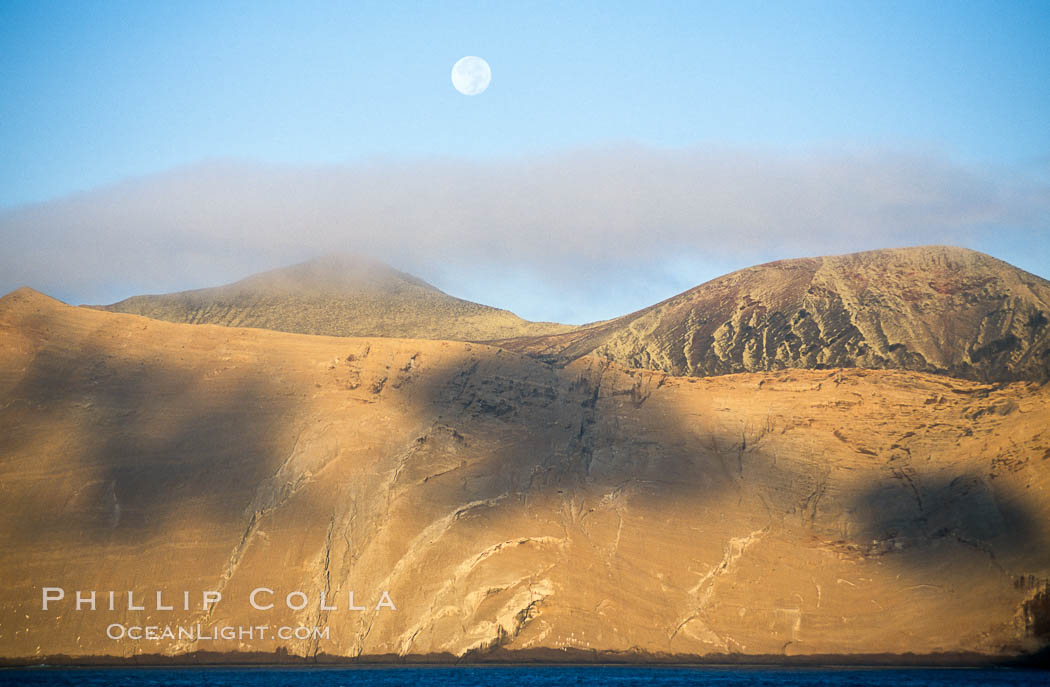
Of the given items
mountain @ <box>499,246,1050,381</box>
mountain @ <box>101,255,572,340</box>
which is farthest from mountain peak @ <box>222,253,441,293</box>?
mountain @ <box>499,246,1050,381</box>

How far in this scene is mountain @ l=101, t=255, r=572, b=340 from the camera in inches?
6201

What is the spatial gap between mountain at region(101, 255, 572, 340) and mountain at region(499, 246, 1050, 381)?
37742 millimetres

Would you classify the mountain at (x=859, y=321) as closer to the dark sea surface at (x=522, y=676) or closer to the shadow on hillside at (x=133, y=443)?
the dark sea surface at (x=522, y=676)

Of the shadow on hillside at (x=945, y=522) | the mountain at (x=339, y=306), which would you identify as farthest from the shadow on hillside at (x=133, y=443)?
the mountain at (x=339, y=306)

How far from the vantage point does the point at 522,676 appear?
160ft

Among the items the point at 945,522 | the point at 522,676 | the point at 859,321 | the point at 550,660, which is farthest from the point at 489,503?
the point at 859,321

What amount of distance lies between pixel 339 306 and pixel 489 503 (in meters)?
109

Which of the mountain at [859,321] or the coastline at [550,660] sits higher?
the mountain at [859,321]

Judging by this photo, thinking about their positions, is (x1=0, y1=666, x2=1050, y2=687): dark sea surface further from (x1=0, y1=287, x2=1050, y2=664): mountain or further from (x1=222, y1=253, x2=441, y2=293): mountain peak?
(x1=222, y1=253, x2=441, y2=293): mountain peak

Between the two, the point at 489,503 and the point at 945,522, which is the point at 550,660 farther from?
the point at 945,522

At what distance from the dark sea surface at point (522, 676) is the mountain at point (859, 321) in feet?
158

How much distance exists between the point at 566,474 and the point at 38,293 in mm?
34287

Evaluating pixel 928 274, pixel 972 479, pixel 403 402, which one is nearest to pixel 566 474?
pixel 403 402

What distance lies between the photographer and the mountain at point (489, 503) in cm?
5353
